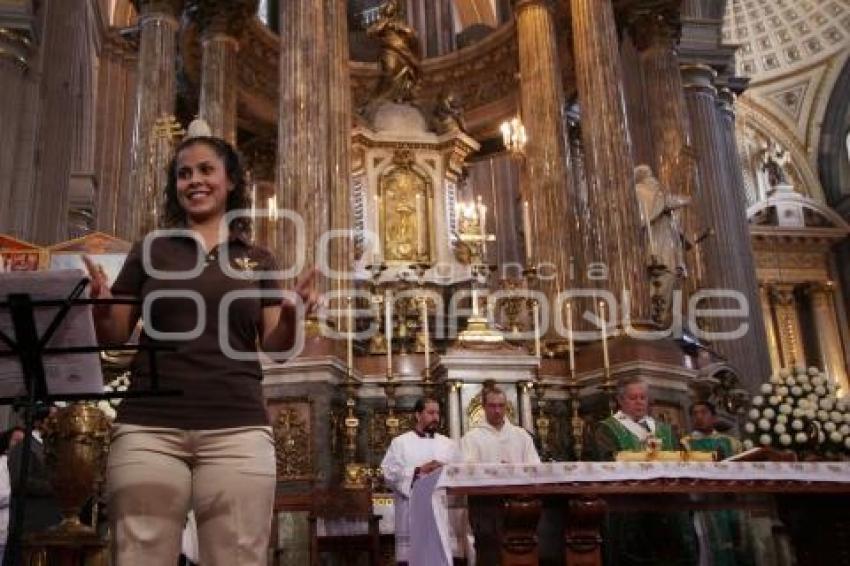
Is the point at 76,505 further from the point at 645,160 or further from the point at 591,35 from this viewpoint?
the point at 645,160

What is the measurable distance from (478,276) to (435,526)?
4619 mm

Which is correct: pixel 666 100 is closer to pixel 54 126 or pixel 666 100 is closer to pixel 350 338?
pixel 350 338

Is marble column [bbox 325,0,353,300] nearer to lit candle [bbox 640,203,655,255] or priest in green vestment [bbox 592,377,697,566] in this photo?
priest in green vestment [bbox 592,377,697,566]

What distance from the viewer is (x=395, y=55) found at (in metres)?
13.2

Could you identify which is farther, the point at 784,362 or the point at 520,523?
the point at 784,362

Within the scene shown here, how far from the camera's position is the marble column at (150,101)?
1102cm

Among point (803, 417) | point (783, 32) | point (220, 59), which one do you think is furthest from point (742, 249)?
point (783, 32)

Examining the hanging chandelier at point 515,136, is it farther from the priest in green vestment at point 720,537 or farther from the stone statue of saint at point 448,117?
the priest in green vestment at point 720,537

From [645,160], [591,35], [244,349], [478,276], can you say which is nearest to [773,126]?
[645,160]

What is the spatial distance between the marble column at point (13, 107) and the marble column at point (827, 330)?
77.0 ft

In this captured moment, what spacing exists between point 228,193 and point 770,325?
27687 mm

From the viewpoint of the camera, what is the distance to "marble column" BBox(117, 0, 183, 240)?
36.1 feet

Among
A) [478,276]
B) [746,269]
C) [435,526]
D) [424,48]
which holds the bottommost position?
[435,526]

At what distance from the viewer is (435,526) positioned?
5531mm
